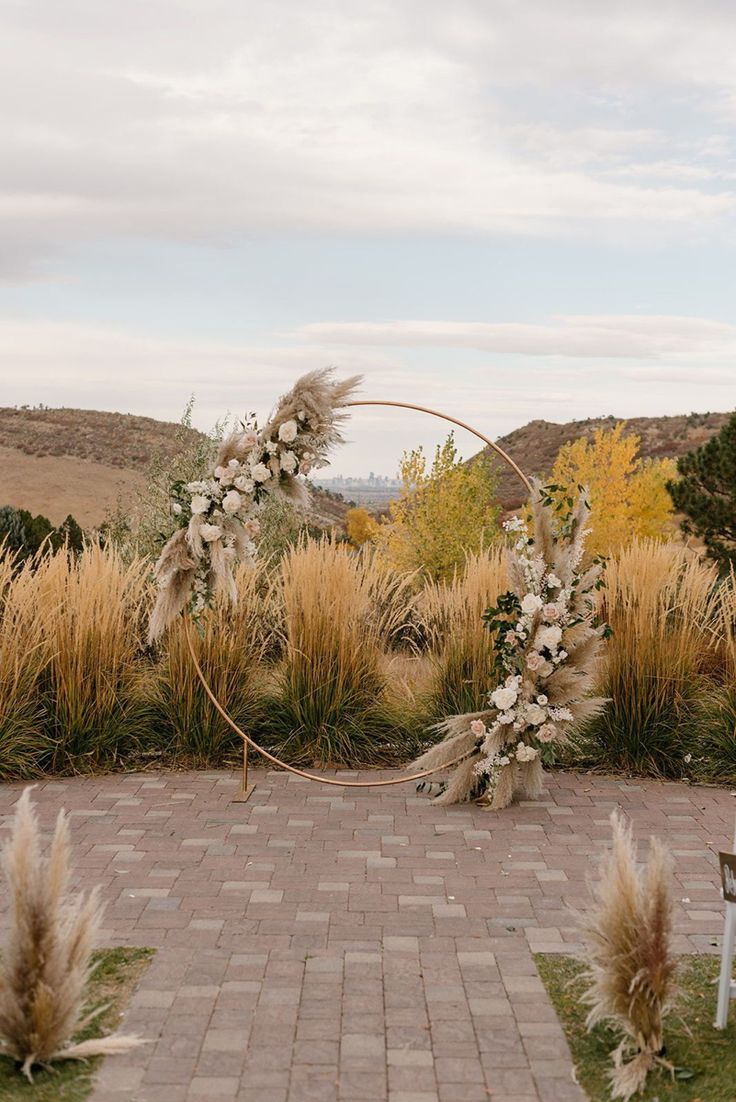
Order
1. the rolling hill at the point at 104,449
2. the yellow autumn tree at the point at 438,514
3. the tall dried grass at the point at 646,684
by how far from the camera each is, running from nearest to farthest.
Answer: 1. the tall dried grass at the point at 646,684
2. the yellow autumn tree at the point at 438,514
3. the rolling hill at the point at 104,449

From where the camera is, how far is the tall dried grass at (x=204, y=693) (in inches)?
250

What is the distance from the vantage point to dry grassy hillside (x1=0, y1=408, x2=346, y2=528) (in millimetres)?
41594

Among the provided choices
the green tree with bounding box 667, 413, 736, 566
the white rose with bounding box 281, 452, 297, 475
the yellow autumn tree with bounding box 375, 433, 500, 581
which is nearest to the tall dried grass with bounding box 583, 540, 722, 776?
the white rose with bounding box 281, 452, 297, 475

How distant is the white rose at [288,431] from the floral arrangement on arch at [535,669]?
122 centimetres

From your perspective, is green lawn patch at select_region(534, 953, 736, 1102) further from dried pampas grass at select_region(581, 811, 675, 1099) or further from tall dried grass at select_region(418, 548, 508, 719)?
tall dried grass at select_region(418, 548, 508, 719)

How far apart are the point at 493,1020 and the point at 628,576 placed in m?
3.60

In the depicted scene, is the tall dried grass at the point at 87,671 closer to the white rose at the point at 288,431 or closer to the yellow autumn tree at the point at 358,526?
the white rose at the point at 288,431

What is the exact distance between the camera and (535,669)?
18.6 feet

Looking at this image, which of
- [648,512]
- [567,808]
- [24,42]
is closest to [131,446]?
[648,512]

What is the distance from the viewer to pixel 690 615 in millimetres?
6820

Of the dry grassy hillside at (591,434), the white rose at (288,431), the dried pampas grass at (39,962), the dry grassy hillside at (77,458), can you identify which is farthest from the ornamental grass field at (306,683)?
the dry grassy hillside at (591,434)

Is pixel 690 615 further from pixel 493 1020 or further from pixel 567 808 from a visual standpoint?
pixel 493 1020

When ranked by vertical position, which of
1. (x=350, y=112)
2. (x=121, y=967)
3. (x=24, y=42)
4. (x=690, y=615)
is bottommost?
(x=121, y=967)

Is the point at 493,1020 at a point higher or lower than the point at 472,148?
lower
